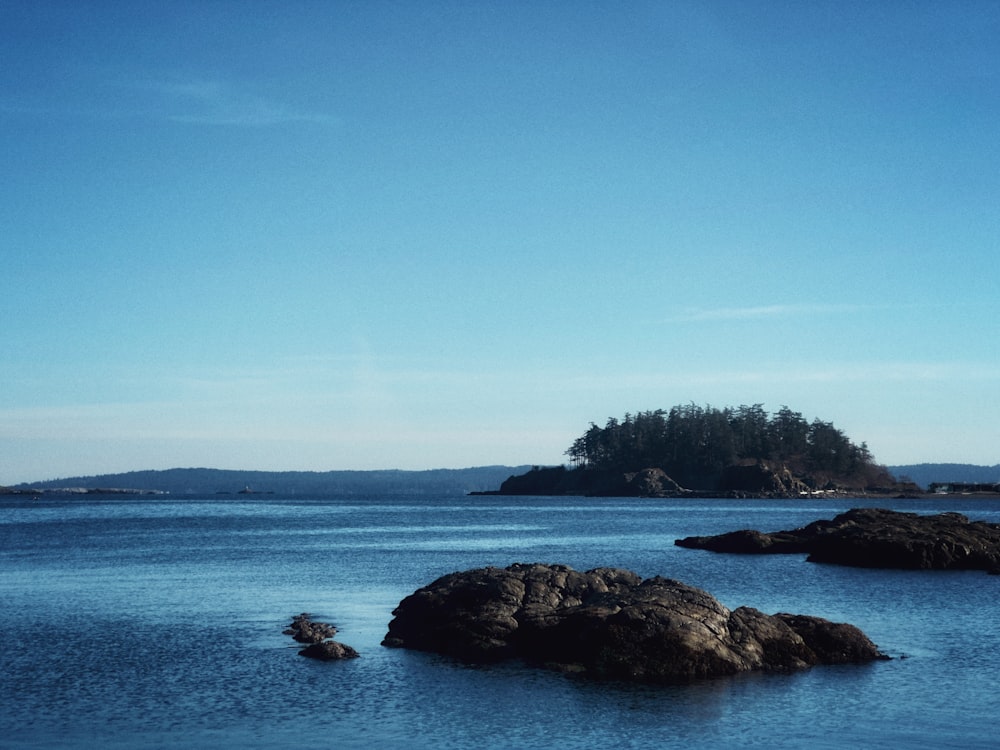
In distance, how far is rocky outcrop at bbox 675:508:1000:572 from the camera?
75500mm

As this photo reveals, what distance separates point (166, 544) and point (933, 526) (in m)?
74.6

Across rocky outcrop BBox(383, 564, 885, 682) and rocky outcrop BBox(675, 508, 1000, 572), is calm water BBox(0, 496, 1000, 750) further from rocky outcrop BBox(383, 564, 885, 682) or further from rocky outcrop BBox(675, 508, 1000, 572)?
rocky outcrop BBox(675, 508, 1000, 572)

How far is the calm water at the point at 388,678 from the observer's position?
29094 millimetres

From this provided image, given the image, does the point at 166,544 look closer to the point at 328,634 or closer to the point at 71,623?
the point at 71,623

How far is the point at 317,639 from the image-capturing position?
142 feet

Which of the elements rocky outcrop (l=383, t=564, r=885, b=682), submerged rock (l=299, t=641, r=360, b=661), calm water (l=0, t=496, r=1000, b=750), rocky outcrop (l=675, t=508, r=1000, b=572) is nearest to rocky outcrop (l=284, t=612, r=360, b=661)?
submerged rock (l=299, t=641, r=360, b=661)

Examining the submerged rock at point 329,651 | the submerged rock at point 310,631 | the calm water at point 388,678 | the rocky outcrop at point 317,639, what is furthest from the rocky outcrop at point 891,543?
the submerged rock at point 329,651

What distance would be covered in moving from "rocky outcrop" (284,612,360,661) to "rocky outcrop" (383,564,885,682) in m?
2.76

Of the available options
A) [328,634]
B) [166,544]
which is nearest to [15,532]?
→ [166,544]

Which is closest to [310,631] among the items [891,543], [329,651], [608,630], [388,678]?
[329,651]

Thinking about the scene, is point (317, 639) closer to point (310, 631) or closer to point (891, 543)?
point (310, 631)

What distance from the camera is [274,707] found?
1266 inches

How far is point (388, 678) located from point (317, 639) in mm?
8044

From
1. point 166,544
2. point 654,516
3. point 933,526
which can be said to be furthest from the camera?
point 654,516
